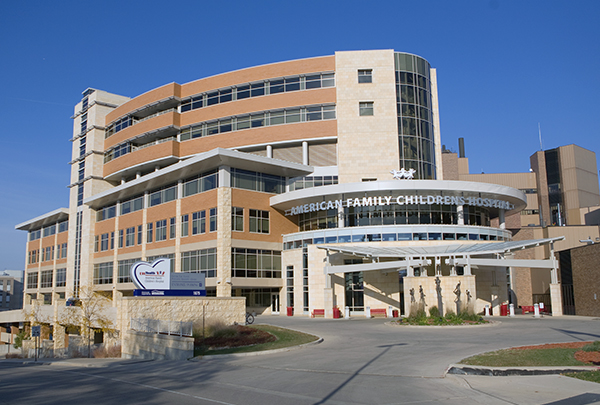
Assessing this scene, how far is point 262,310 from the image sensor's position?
5234cm

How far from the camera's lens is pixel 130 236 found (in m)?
63.2

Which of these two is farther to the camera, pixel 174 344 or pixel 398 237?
pixel 398 237

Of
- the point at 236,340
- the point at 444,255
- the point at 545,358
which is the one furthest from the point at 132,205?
the point at 545,358

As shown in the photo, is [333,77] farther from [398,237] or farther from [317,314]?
[317,314]

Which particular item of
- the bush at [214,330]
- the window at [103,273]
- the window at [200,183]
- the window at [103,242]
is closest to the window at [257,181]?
the window at [200,183]

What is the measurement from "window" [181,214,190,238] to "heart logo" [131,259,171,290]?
22163mm

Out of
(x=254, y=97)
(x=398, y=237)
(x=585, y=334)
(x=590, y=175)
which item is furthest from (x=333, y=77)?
(x=590, y=175)

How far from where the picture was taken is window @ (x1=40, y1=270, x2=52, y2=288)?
272ft

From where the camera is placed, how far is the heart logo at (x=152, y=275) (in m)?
29.8

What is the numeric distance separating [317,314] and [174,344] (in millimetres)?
22949

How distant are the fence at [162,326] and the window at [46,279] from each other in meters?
62.8

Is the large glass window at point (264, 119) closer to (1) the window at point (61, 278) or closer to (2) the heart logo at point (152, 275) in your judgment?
(2) the heart logo at point (152, 275)

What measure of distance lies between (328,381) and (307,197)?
34597 millimetres

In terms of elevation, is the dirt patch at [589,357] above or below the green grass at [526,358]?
above
